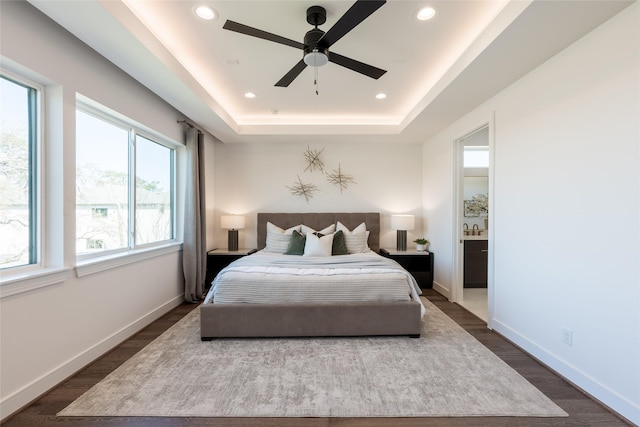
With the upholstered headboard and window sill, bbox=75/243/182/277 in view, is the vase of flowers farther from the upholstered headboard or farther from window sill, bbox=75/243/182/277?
window sill, bbox=75/243/182/277

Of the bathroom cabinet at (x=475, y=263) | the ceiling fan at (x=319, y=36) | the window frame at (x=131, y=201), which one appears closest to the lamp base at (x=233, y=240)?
the window frame at (x=131, y=201)

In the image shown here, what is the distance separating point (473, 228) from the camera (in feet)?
17.1

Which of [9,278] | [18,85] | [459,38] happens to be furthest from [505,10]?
[9,278]

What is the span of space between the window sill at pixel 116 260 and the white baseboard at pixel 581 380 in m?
3.83

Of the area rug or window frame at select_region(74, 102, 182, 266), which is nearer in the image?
the area rug

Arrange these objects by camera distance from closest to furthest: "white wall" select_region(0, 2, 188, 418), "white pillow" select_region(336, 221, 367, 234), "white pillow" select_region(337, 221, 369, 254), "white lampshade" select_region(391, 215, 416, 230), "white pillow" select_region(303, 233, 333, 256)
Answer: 1. "white wall" select_region(0, 2, 188, 418)
2. "white pillow" select_region(303, 233, 333, 256)
3. "white pillow" select_region(337, 221, 369, 254)
4. "white pillow" select_region(336, 221, 367, 234)
5. "white lampshade" select_region(391, 215, 416, 230)

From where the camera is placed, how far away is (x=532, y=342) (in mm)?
2568

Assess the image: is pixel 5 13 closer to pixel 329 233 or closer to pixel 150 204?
pixel 150 204

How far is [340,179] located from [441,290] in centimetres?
245

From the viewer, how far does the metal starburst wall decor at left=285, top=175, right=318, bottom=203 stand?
5.23 metres

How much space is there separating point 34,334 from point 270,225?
3.14 meters

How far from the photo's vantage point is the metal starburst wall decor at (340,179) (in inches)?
206

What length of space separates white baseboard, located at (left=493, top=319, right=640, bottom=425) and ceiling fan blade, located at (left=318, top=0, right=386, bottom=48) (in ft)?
9.07

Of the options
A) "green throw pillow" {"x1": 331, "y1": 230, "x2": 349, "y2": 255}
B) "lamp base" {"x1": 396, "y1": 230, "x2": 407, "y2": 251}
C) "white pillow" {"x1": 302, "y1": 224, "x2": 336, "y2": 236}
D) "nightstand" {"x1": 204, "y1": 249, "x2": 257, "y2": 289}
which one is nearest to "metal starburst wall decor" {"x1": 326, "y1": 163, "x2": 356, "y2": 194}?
"white pillow" {"x1": 302, "y1": 224, "x2": 336, "y2": 236}
